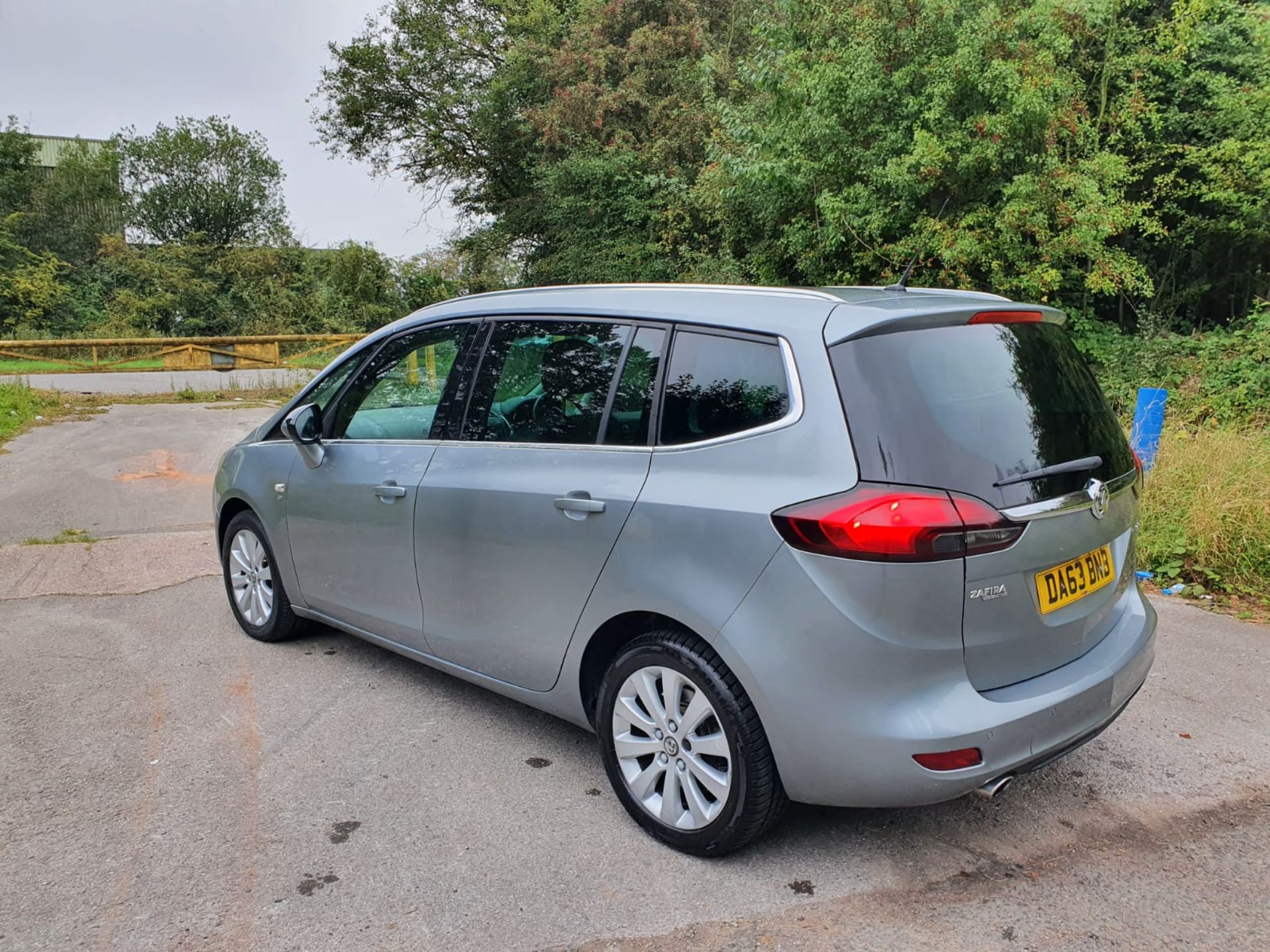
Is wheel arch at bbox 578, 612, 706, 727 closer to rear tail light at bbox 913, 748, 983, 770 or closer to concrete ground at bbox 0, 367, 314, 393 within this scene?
rear tail light at bbox 913, 748, 983, 770

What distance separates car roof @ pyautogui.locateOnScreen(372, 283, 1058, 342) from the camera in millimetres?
2545

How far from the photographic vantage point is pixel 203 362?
23281 mm

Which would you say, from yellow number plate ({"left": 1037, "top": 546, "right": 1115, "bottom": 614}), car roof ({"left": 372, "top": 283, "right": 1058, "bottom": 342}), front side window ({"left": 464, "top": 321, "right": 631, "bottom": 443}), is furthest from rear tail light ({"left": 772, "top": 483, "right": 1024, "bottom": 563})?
front side window ({"left": 464, "top": 321, "right": 631, "bottom": 443})

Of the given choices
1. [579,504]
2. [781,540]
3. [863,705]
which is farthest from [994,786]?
[579,504]

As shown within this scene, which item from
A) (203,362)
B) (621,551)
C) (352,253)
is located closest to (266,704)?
(621,551)

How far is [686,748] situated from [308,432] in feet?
8.03

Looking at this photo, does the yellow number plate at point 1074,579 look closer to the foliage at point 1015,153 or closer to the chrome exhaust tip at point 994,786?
the chrome exhaust tip at point 994,786

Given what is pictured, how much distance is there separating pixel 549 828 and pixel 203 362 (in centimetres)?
2359

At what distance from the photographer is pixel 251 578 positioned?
4.69 meters

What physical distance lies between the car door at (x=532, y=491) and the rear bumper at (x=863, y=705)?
2.08ft

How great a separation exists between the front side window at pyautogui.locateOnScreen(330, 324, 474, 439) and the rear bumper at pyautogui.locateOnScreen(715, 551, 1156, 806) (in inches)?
70.8

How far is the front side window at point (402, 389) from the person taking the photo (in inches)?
144

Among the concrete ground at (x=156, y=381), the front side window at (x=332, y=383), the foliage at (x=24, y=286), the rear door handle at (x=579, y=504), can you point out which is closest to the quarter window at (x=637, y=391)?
the rear door handle at (x=579, y=504)

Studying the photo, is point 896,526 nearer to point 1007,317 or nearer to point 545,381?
point 1007,317
